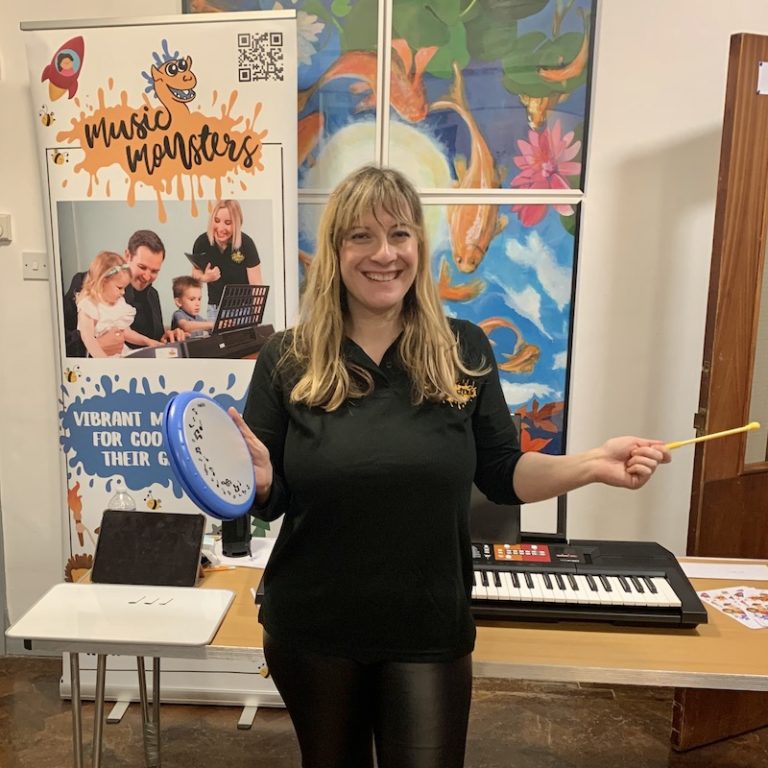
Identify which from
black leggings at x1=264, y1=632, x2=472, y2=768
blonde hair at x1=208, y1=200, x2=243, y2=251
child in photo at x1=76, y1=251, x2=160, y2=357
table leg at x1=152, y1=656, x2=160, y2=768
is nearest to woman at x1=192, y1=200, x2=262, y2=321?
blonde hair at x1=208, y1=200, x2=243, y2=251

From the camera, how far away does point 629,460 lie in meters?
1.23

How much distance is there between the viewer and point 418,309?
1.27 m

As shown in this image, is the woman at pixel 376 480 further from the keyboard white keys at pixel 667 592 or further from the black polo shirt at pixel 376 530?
the keyboard white keys at pixel 667 592

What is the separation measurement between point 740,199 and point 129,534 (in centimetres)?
185

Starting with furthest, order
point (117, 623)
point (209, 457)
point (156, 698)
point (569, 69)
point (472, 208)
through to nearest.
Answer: point (472, 208) < point (569, 69) < point (156, 698) < point (117, 623) < point (209, 457)

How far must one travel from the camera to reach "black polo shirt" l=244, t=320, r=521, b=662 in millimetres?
1144

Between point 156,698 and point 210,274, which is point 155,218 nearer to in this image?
point 210,274

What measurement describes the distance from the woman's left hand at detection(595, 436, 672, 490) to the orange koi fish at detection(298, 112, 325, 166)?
159 centimetres

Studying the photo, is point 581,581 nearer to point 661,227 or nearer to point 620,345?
point 620,345

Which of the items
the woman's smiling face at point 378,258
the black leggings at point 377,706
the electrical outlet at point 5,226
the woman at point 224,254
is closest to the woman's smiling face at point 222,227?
the woman at point 224,254

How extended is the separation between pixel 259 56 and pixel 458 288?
0.97 m

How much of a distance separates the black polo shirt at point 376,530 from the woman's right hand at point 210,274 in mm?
1106

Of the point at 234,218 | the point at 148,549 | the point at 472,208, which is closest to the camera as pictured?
the point at 148,549

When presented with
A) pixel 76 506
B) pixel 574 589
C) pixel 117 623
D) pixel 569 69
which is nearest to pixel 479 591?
pixel 574 589
